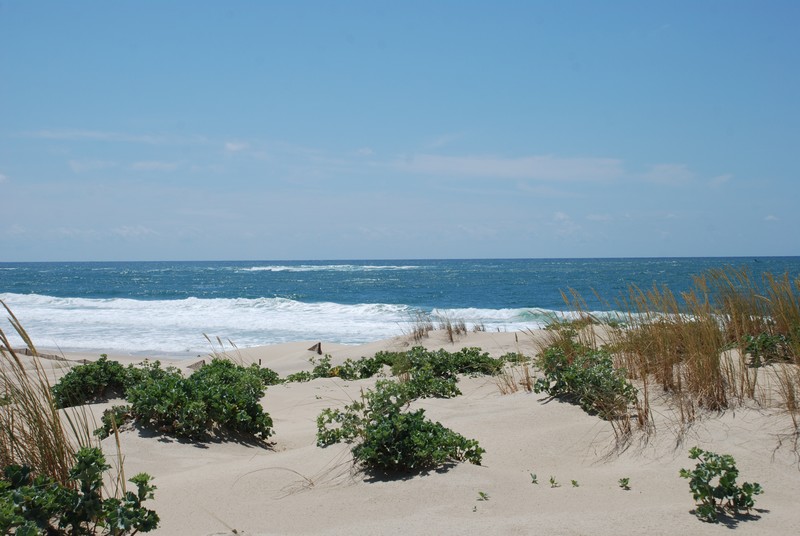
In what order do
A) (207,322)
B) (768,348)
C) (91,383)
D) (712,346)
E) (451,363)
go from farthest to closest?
(207,322) < (451,363) < (91,383) < (768,348) < (712,346)

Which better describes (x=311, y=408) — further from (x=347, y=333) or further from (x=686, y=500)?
(x=347, y=333)

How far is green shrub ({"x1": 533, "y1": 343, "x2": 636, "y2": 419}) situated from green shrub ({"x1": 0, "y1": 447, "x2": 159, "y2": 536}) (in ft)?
12.0

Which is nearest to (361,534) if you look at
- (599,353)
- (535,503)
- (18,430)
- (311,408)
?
(535,503)

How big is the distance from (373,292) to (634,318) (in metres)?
35.9

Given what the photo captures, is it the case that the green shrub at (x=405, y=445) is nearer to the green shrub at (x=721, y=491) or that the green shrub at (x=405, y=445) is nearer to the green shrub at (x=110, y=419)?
the green shrub at (x=721, y=491)

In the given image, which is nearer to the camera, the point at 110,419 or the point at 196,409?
the point at 110,419

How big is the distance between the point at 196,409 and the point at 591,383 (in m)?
3.53

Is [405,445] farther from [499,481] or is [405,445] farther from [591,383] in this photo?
[591,383]

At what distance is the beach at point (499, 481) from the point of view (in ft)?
11.4

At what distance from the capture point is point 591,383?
5.45m

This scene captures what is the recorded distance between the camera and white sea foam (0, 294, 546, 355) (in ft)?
58.9

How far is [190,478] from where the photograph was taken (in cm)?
457

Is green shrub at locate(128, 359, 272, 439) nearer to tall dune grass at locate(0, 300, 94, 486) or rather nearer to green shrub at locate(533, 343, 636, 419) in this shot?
tall dune grass at locate(0, 300, 94, 486)

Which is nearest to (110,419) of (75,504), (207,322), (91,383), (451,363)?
(91,383)
